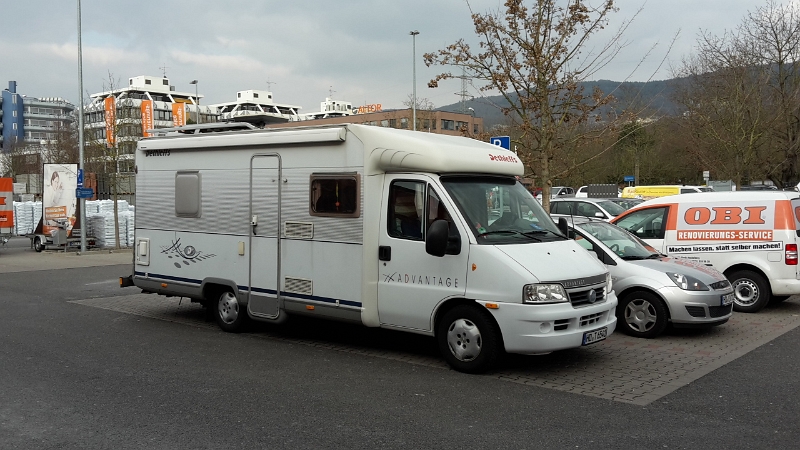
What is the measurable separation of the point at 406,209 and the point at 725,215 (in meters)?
6.33

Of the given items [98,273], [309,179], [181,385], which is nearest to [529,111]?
[309,179]

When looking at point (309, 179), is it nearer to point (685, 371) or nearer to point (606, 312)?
point (606, 312)

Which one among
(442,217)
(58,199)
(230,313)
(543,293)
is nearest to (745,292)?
(543,293)

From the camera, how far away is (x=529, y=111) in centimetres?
1362

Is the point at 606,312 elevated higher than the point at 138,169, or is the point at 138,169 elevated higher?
the point at 138,169

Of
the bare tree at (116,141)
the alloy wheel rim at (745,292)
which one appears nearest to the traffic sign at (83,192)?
the bare tree at (116,141)

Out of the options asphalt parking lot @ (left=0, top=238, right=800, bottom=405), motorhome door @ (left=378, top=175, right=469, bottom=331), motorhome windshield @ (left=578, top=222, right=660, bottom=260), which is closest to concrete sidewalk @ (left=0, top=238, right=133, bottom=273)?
asphalt parking lot @ (left=0, top=238, right=800, bottom=405)

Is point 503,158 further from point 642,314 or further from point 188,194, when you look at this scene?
point 188,194

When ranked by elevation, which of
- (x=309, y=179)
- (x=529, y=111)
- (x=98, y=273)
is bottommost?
(x=98, y=273)

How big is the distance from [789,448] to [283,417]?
12.6 ft

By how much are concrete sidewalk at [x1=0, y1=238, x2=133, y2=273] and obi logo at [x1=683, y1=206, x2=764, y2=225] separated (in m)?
15.7

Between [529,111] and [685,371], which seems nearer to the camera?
[685,371]

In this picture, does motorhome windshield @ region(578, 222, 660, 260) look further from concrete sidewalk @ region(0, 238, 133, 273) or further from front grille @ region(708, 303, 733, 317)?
concrete sidewalk @ region(0, 238, 133, 273)

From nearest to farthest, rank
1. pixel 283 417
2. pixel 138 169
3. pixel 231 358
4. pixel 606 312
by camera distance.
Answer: pixel 283 417 → pixel 606 312 → pixel 231 358 → pixel 138 169
